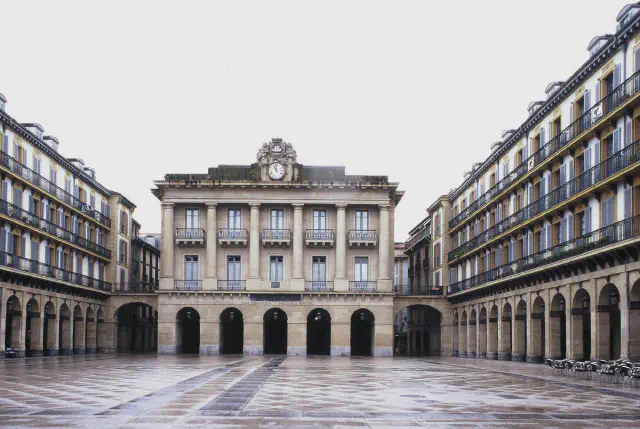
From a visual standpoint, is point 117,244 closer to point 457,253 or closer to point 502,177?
point 457,253

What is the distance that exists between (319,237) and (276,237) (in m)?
3.80

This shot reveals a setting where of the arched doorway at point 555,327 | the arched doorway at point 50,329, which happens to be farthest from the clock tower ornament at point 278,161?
the arched doorway at point 555,327

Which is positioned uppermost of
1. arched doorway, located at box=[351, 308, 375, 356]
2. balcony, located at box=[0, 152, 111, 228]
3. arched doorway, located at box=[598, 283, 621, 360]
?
balcony, located at box=[0, 152, 111, 228]

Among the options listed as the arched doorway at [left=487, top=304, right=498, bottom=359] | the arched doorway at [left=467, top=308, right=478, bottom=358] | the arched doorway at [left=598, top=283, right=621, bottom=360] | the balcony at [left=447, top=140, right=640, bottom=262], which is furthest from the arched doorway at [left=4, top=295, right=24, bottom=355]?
the arched doorway at [left=598, top=283, right=621, bottom=360]

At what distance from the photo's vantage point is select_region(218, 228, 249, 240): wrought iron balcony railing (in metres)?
71.0

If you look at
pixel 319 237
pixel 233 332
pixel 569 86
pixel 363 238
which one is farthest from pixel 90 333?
pixel 569 86

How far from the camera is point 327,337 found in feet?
248

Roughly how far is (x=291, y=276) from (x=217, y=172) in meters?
12.5

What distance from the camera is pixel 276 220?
71938mm

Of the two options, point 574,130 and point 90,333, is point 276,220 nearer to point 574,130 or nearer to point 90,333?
point 90,333

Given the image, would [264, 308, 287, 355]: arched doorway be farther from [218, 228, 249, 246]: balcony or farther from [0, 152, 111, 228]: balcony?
A: [0, 152, 111, 228]: balcony

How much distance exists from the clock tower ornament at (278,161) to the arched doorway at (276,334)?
13.1m

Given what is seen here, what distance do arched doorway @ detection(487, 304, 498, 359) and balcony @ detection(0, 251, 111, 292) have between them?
33131mm

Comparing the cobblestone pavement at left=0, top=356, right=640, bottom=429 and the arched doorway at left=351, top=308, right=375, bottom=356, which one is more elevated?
the cobblestone pavement at left=0, top=356, right=640, bottom=429
